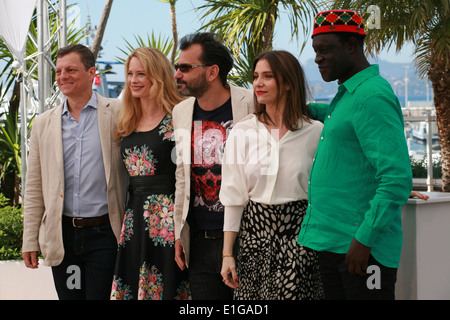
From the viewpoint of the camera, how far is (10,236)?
18.5ft

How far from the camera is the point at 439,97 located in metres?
12.1

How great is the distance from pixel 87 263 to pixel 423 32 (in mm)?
9037

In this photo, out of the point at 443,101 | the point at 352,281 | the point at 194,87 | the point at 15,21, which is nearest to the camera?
the point at 352,281

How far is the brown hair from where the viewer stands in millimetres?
2578

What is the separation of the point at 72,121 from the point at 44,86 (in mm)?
3796

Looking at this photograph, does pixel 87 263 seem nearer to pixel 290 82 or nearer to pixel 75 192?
pixel 75 192

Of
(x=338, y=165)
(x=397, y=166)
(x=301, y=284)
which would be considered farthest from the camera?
(x=301, y=284)

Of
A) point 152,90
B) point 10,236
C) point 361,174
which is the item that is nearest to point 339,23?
point 361,174

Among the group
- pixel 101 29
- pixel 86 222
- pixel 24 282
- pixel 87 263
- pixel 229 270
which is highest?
pixel 101 29

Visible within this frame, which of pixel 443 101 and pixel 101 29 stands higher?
pixel 101 29

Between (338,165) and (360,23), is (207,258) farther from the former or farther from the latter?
(360,23)

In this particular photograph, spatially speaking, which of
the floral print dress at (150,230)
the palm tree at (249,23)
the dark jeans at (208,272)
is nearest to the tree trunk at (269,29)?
the palm tree at (249,23)

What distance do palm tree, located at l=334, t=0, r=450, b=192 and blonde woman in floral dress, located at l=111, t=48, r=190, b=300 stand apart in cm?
765

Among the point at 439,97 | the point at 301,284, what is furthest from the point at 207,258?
the point at 439,97
